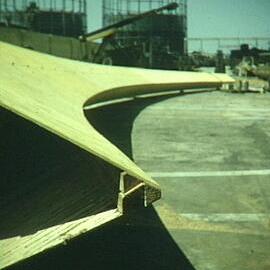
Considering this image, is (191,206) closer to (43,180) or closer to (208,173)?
(208,173)

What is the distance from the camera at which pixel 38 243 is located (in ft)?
11.9

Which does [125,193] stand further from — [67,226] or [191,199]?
[191,199]

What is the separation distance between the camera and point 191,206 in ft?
23.3

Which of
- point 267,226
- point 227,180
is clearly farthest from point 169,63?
point 267,226

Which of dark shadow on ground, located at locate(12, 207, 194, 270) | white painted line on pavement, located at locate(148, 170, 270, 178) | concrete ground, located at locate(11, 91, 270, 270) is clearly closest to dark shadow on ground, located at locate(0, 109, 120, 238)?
concrete ground, located at locate(11, 91, 270, 270)

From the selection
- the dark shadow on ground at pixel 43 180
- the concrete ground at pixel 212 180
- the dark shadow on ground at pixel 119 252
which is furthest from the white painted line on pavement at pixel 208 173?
the dark shadow on ground at pixel 43 180

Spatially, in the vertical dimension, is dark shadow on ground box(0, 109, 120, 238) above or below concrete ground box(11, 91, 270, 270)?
above

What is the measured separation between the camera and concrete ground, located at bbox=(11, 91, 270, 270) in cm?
518

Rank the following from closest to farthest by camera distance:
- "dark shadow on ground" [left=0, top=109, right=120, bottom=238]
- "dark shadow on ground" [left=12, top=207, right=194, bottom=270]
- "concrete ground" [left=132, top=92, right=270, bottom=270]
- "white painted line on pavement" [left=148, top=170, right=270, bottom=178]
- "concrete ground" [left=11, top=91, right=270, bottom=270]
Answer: "dark shadow on ground" [left=0, top=109, right=120, bottom=238] < "dark shadow on ground" [left=12, top=207, right=194, bottom=270] < "concrete ground" [left=11, top=91, right=270, bottom=270] < "concrete ground" [left=132, top=92, right=270, bottom=270] < "white painted line on pavement" [left=148, top=170, right=270, bottom=178]

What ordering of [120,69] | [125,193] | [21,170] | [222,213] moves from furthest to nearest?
[120,69]
[222,213]
[21,170]
[125,193]

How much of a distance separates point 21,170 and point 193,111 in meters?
13.4

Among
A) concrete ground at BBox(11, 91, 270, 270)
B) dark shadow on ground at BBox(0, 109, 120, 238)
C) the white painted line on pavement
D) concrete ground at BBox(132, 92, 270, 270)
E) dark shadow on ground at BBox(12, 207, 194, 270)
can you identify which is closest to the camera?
dark shadow on ground at BBox(0, 109, 120, 238)

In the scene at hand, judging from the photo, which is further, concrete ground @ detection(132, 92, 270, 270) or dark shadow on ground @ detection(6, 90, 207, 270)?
concrete ground @ detection(132, 92, 270, 270)

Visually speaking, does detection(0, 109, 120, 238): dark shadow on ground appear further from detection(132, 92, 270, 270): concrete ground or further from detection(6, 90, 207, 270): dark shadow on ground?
detection(132, 92, 270, 270): concrete ground
